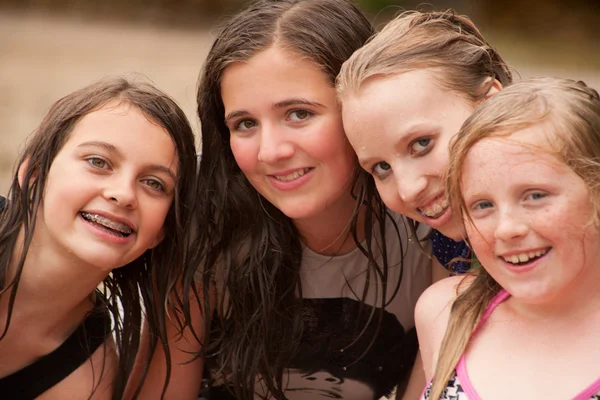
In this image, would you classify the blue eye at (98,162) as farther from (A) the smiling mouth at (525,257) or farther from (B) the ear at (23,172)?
(A) the smiling mouth at (525,257)

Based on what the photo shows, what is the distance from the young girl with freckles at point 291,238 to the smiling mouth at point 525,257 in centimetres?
79

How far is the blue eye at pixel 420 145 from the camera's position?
2416mm

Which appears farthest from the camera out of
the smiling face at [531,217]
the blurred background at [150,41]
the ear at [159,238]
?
the blurred background at [150,41]

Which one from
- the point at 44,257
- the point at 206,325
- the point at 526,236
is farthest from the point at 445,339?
the point at 44,257

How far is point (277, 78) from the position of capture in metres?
2.69

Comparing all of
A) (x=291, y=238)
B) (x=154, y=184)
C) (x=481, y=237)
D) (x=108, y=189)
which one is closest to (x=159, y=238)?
(x=154, y=184)

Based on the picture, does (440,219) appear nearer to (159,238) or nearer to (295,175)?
(295,175)

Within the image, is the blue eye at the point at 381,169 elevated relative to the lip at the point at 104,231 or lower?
elevated

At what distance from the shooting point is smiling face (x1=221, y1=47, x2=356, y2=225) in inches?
106

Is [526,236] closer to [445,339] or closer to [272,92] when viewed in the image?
[445,339]

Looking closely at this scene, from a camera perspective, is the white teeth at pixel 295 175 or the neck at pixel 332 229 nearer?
the white teeth at pixel 295 175

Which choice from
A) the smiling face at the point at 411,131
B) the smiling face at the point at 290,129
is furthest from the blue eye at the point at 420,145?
the smiling face at the point at 290,129

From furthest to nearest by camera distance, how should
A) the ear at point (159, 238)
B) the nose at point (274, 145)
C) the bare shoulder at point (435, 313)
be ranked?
the ear at point (159, 238), the nose at point (274, 145), the bare shoulder at point (435, 313)

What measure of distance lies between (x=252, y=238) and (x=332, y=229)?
270 millimetres
